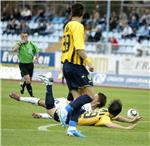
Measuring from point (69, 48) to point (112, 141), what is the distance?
2.13 meters

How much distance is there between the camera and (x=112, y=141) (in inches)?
450

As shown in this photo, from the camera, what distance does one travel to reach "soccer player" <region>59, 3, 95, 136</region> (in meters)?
12.1

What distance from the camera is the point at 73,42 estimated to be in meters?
12.4

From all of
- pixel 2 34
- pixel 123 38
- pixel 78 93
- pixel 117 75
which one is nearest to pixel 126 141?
pixel 78 93

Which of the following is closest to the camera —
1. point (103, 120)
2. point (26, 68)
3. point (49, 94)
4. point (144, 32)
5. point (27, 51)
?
point (49, 94)

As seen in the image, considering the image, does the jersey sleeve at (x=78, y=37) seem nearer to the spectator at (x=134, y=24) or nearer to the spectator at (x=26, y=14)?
the spectator at (x=134, y=24)

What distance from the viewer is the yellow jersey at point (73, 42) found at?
12.1m

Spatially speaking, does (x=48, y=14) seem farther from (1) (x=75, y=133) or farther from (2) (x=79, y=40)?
(1) (x=75, y=133)

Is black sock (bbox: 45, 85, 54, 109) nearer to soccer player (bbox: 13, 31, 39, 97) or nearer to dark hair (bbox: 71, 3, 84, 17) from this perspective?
dark hair (bbox: 71, 3, 84, 17)

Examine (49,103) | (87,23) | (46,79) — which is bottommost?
(87,23)

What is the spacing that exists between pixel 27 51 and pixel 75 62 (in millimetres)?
10602

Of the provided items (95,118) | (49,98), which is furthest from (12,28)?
(49,98)

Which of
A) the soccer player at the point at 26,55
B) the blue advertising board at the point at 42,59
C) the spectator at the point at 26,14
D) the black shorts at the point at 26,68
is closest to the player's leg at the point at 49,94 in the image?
the soccer player at the point at 26,55

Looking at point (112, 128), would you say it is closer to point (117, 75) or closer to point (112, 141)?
point (112, 141)
